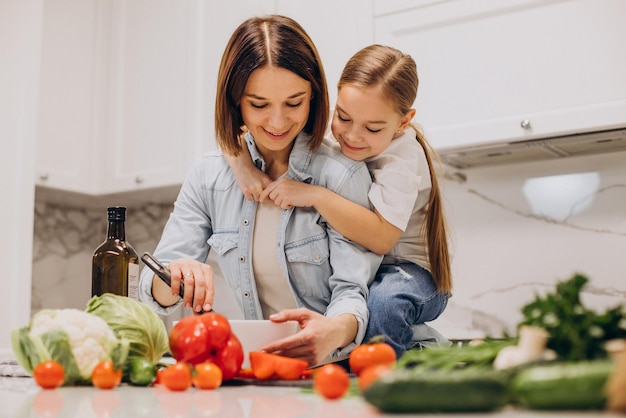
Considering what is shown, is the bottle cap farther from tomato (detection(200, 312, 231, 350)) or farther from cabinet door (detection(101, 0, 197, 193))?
cabinet door (detection(101, 0, 197, 193))

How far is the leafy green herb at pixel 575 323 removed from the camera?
0.57 metres

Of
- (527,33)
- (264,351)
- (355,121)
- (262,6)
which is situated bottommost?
(264,351)

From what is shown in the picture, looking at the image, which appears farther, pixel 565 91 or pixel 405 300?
pixel 565 91

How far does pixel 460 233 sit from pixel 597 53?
786 mm

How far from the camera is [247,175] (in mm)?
1502

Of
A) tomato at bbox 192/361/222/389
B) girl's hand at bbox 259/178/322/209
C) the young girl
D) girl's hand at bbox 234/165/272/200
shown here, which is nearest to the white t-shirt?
the young girl

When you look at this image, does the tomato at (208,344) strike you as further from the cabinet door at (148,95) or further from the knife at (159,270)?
the cabinet door at (148,95)

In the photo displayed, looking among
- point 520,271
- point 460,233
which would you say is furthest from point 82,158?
point 520,271

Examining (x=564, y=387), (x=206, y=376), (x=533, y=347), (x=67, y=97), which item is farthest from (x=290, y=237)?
(x=67, y=97)

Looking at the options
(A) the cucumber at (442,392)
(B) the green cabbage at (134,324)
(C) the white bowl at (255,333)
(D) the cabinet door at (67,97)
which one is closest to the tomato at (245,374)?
(C) the white bowl at (255,333)

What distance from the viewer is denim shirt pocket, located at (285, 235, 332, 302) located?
57.1 inches

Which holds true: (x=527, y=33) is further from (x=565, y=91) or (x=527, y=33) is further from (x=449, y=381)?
(x=449, y=381)

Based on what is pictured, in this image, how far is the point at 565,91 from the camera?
2.13 metres

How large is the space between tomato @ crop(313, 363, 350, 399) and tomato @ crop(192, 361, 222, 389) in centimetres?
26
